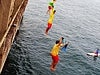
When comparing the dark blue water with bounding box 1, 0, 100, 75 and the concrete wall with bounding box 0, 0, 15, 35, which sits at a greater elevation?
the concrete wall with bounding box 0, 0, 15, 35

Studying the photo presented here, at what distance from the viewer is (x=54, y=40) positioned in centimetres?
3209

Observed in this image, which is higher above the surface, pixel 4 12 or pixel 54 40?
pixel 4 12

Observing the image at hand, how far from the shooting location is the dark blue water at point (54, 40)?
80.3 feet

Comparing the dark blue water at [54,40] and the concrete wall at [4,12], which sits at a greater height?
the concrete wall at [4,12]

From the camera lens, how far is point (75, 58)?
91.7 feet

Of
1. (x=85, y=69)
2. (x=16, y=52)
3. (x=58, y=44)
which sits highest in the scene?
(x=58, y=44)

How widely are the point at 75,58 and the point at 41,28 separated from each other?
9.75 meters

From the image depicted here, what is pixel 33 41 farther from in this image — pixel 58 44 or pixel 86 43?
pixel 58 44

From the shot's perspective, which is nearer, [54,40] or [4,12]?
[4,12]

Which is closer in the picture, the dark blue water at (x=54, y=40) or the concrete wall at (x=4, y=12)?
the concrete wall at (x=4, y=12)

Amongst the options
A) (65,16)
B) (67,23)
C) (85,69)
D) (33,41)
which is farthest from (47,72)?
(65,16)

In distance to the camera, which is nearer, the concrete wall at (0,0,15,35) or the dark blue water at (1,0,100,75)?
the concrete wall at (0,0,15,35)

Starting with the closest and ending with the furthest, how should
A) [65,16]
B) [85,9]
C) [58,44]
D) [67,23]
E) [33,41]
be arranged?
1. [58,44]
2. [33,41]
3. [67,23]
4. [65,16]
5. [85,9]

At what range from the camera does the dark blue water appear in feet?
80.3
